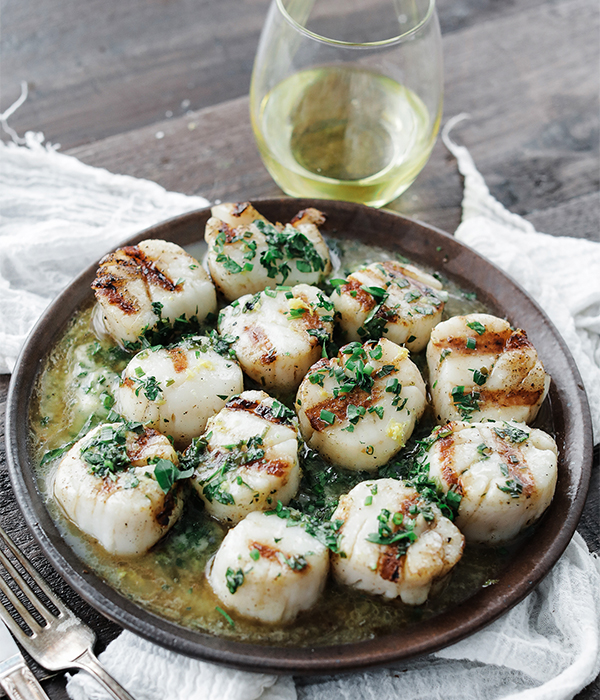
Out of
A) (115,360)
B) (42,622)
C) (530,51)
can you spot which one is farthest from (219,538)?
(530,51)

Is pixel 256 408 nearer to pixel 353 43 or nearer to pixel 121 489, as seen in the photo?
pixel 121 489

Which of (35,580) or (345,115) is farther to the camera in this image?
(345,115)

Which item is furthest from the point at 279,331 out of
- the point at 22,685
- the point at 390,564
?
the point at 22,685

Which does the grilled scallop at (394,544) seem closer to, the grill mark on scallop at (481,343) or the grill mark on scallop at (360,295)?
the grill mark on scallop at (481,343)

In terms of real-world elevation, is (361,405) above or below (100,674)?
above

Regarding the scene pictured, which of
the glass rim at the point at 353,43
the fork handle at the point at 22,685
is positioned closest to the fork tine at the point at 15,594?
the fork handle at the point at 22,685

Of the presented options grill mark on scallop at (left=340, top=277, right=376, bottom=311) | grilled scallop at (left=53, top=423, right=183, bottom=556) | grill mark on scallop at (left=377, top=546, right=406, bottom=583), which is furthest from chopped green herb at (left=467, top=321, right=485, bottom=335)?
grilled scallop at (left=53, top=423, right=183, bottom=556)

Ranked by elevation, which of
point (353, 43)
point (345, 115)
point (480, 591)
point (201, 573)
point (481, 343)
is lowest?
point (480, 591)

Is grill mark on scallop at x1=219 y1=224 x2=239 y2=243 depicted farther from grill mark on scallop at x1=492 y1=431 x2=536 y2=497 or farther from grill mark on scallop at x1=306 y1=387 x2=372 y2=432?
grill mark on scallop at x1=492 y1=431 x2=536 y2=497
